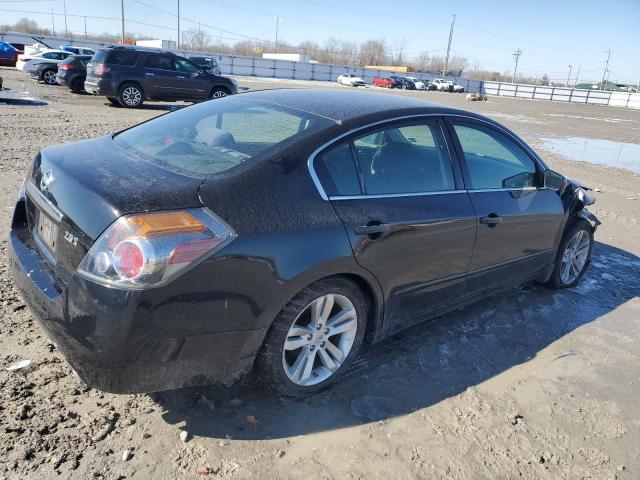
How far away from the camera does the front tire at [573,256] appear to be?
15.2 ft

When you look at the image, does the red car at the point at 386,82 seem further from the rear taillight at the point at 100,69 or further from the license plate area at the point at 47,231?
the license plate area at the point at 47,231

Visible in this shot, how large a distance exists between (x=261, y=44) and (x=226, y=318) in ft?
479

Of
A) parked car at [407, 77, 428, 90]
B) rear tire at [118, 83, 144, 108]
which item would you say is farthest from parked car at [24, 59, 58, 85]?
parked car at [407, 77, 428, 90]

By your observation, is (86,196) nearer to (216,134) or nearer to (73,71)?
(216,134)

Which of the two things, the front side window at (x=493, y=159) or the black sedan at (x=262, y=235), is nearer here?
the black sedan at (x=262, y=235)

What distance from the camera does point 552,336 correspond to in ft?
12.9

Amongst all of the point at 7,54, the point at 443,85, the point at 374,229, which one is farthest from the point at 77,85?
the point at 443,85

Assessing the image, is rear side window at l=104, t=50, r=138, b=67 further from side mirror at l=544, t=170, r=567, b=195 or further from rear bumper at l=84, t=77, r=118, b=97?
side mirror at l=544, t=170, r=567, b=195

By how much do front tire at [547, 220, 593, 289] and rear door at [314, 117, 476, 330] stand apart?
1597mm

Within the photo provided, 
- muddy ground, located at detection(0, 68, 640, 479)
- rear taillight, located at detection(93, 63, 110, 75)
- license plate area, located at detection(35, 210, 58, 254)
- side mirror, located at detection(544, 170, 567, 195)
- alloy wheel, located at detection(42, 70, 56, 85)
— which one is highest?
rear taillight, located at detection(93, 63, 110, 75)

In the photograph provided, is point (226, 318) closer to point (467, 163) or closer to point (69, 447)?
point (69, 447)

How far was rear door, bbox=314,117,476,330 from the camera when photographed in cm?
281

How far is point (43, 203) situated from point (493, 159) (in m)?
3.07

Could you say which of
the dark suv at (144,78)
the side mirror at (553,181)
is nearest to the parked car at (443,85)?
the dark suv at (144,78)
